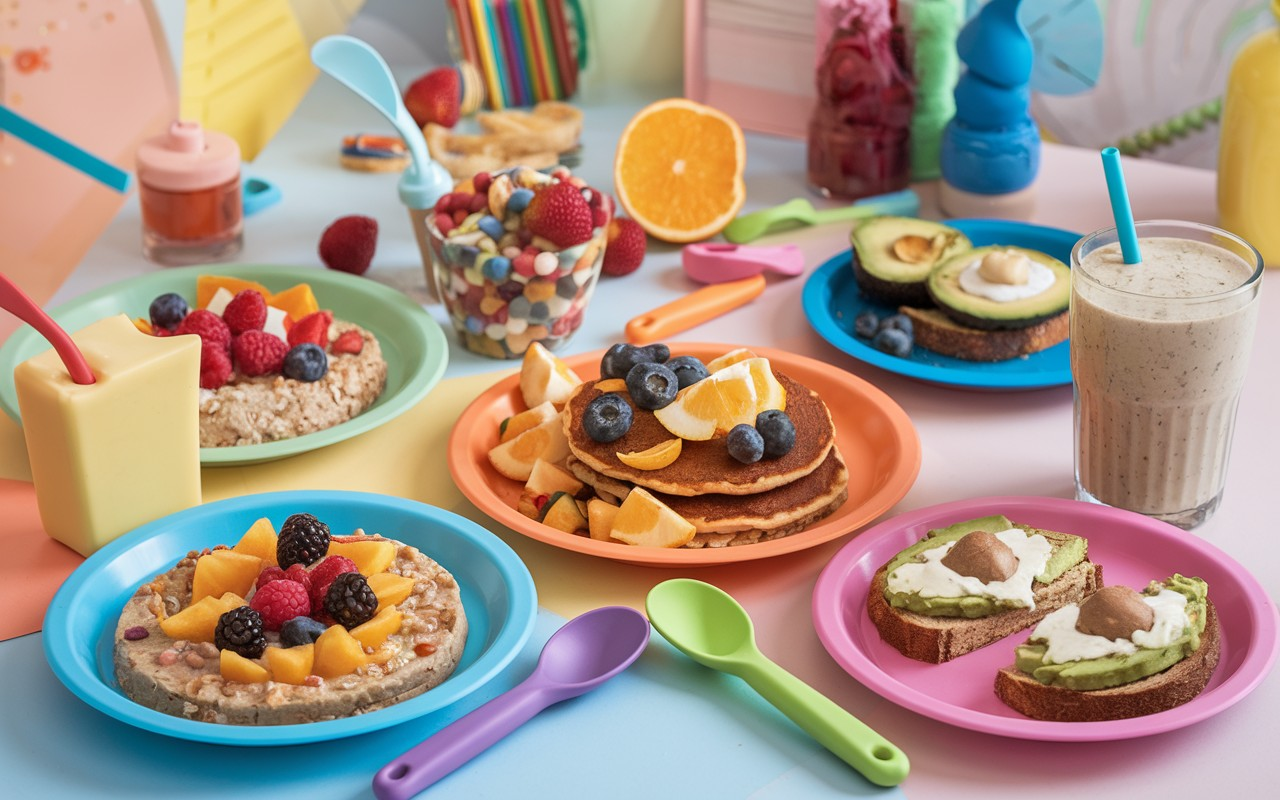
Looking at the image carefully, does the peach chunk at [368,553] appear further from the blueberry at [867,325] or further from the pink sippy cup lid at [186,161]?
the pink sippy cup lid at [186,161]

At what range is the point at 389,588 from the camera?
1349mm

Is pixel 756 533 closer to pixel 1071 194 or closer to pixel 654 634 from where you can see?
pixel 654 634

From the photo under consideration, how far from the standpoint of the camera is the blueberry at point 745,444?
152 cm

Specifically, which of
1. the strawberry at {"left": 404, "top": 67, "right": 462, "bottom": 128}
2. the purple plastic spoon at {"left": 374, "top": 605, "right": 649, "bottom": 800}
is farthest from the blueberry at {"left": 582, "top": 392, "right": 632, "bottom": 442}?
the strawberry at {"left": 404, "top": 67, "right": 462, "bottom": 128}

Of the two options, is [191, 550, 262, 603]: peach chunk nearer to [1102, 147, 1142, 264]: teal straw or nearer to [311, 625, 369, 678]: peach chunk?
[311, 625, 369, 678]: peach chunk

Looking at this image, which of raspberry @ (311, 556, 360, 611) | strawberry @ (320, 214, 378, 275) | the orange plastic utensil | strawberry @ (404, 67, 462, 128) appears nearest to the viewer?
raspberry @ (311, 556, 360, 611)

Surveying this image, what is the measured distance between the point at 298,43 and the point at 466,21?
15.4 inches

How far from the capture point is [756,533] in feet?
4.97

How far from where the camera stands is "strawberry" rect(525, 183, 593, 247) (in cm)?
187

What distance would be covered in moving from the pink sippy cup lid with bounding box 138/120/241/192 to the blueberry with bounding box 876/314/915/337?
1.10m

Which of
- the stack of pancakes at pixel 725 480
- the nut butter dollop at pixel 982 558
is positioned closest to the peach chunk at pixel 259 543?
the stack of pancakes at pixel 725 480

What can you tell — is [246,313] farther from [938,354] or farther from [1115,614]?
[1115,614]

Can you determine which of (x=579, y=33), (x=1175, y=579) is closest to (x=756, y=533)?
(x=1175, y=579)

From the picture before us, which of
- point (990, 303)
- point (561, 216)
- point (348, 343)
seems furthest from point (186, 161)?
point (990, 303)
